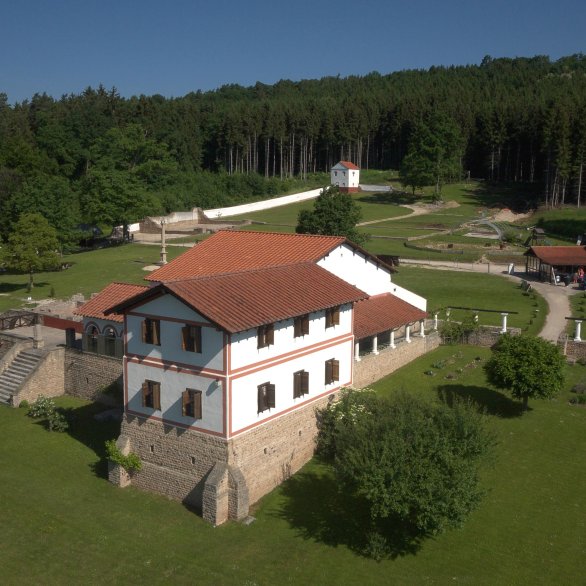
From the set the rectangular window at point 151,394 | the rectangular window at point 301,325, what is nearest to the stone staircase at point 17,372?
the rectangular window at point 151,394

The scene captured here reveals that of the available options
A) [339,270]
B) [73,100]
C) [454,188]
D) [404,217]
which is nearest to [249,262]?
[339,270]

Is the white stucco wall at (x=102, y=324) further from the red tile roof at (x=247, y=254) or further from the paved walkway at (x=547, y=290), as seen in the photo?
the paved walkway at (x=547, y=290)

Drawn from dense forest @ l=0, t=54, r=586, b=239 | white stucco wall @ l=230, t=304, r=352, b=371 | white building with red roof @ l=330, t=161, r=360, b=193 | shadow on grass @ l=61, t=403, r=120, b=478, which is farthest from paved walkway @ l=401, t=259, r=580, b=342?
white building with red roof @ l=330, t=161, r=360, b=193

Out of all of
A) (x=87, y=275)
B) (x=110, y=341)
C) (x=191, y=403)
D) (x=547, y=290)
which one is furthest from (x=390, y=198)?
(x=191, y=403)

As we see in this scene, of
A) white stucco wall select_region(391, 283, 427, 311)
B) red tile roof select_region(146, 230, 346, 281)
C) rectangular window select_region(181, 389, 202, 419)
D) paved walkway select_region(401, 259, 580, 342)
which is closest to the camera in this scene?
rectangular window select_region(181, 389, 202, 419)

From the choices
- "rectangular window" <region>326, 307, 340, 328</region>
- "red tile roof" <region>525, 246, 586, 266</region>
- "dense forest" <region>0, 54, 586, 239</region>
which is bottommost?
"red tile roof" <region>525, 246, 586, 266</region>

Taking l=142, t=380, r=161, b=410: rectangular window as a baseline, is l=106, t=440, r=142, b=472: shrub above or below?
below

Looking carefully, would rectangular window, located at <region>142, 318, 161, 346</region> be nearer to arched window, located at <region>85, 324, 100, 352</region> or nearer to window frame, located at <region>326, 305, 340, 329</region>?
window frame, located at <region>326, 305, 340, 329</region>

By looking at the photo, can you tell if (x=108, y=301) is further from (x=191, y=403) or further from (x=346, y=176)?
(x=346, y=176)
